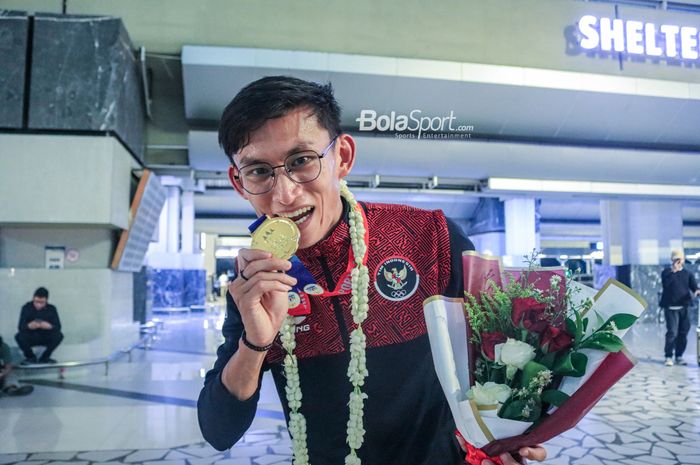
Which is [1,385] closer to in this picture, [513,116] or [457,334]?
[457,334]

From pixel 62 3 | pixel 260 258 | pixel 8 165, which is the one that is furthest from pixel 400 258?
pixel 62 3

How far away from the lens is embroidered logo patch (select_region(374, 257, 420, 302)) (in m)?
1.30

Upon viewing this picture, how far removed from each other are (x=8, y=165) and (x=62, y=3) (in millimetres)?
2485

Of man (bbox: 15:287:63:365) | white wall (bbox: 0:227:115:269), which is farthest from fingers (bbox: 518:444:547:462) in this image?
white wall (bbox: 0:227:115:269)

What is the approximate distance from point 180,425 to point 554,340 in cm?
417

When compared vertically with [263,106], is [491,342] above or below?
below

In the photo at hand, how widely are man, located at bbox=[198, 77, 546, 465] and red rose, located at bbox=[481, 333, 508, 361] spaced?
0.32 m

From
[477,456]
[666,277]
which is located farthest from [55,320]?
[666,277]

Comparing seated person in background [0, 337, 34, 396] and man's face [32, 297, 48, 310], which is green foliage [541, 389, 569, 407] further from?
man's face [32, 297, 48, 310]

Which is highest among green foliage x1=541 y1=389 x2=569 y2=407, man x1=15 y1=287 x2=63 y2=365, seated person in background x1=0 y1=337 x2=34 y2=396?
green foliage x1=541 y1=389 x2=569 y2=407

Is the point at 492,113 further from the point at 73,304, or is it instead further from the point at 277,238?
the point at 277,238

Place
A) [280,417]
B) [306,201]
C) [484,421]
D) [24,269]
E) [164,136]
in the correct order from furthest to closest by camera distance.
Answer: [164,136] < [24,269] < [280,417] < [306,201] < [484,421]

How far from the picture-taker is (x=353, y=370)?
1215 millimetres

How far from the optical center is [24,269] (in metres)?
7.11
